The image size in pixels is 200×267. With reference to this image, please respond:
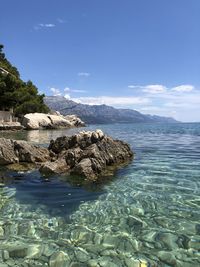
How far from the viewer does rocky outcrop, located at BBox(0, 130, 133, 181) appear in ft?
54.9

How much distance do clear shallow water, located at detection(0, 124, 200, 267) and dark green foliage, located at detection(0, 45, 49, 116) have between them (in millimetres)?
70347

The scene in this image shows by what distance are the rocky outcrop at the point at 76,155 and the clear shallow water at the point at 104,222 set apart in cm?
156

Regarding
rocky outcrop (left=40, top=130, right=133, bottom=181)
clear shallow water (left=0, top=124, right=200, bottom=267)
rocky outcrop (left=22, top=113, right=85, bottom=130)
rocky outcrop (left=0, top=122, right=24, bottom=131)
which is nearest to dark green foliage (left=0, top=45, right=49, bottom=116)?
rocky outcrop (left=22, top=113, right=85, bottom=130)

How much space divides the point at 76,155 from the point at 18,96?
70188 mm

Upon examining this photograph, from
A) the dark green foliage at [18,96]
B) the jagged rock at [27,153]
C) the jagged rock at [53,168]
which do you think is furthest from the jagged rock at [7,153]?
the dark green foliage at [18,96]

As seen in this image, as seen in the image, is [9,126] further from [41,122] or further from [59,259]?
[59,259]

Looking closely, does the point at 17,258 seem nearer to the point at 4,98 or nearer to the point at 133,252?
the point at 133,252

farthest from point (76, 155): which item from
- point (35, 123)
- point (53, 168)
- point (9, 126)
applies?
point (35, 123)

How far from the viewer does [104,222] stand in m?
9.84

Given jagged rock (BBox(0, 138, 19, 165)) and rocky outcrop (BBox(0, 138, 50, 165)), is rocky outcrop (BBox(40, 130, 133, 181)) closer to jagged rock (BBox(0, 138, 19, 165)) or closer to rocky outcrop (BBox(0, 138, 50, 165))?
rocky outcrop (BBox(0, 138, 50, 165))

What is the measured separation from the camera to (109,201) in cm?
1209

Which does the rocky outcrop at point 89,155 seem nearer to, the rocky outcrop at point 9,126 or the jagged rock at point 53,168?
the jagged rock at point 53,168

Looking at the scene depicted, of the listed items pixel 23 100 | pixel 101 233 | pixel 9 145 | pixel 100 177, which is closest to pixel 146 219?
pixel 101 233

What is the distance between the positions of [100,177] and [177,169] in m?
5.40
